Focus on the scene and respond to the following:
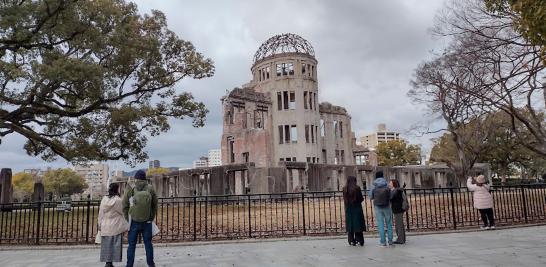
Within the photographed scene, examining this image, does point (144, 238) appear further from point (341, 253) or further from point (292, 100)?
point (292, 100)

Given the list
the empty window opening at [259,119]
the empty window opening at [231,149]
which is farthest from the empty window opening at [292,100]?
the empty window opening at [231,149]

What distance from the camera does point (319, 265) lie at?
7672 mm

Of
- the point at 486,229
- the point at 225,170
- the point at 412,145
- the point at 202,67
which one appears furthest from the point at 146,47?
the point at 412,145

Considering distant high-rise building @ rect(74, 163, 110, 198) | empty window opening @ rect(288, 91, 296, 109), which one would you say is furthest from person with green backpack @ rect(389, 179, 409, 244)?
distant high-rise building @ rect(74, 163, 110, 198)

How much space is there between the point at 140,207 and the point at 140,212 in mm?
95

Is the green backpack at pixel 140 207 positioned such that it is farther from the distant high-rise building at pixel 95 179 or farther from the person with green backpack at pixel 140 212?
the distant high-rise building at pixel 95 179

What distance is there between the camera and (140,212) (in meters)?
7.65

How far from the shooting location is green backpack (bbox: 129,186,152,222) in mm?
7641

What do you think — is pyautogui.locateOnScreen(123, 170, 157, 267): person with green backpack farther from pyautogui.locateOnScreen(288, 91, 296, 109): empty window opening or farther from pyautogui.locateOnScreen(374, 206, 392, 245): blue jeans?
pyautogui.locateOnScreen(288, 91, 296, 109): empty window opening

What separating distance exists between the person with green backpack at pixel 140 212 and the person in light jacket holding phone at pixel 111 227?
0.26 m

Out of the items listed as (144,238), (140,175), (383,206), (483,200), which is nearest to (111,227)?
(144,238)

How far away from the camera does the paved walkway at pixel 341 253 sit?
7.82 m

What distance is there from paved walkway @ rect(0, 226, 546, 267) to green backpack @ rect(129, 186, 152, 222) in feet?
4.50

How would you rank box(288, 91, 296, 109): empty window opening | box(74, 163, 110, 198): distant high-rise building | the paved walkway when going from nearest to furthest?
the paved walkway → box(288, 91, 296, 109): empty window opening → box(74, 163, 110, 198): distant high-rise building
